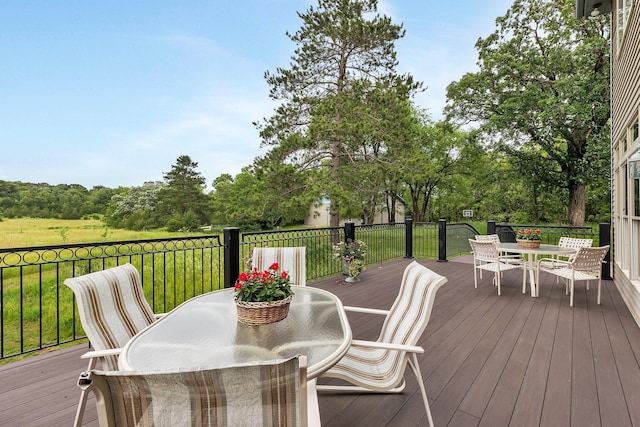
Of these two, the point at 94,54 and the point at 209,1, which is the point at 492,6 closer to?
the point at 209,1

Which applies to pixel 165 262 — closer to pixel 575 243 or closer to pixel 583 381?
pixel 583 381

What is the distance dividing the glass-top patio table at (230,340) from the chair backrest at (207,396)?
30cm

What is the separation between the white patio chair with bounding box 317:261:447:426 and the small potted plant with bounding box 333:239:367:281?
3405 millimetres

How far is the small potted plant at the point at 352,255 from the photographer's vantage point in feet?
18.1

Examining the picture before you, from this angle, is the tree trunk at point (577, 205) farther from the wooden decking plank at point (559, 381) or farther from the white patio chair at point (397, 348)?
the white patio chair at point (397, 348)

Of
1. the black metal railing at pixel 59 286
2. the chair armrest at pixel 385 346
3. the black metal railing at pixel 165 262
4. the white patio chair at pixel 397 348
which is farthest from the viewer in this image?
the black metal railing at pixel 165 262

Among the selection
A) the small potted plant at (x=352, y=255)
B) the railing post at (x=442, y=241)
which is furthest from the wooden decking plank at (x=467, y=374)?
the railing post at (x=442, y=241)

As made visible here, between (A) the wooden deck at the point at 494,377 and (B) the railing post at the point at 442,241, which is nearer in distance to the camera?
(A) the wooden deck at the point at 494,377

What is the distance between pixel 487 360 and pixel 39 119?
1862 cm

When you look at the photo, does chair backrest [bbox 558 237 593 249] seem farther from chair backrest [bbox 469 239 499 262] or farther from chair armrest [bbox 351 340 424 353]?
chair armrest [bbox 351 340 424 353]

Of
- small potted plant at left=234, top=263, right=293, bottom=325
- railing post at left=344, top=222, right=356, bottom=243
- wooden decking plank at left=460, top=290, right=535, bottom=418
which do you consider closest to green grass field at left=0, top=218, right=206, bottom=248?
railing post at left=344, top=222, right=356, bottom=243

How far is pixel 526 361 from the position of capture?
101 inches

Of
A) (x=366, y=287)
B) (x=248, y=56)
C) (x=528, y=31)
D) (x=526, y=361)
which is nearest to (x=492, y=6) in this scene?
(x=528, y=31)

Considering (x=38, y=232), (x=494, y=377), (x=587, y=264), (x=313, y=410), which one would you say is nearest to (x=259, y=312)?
(x=313, y=410)
